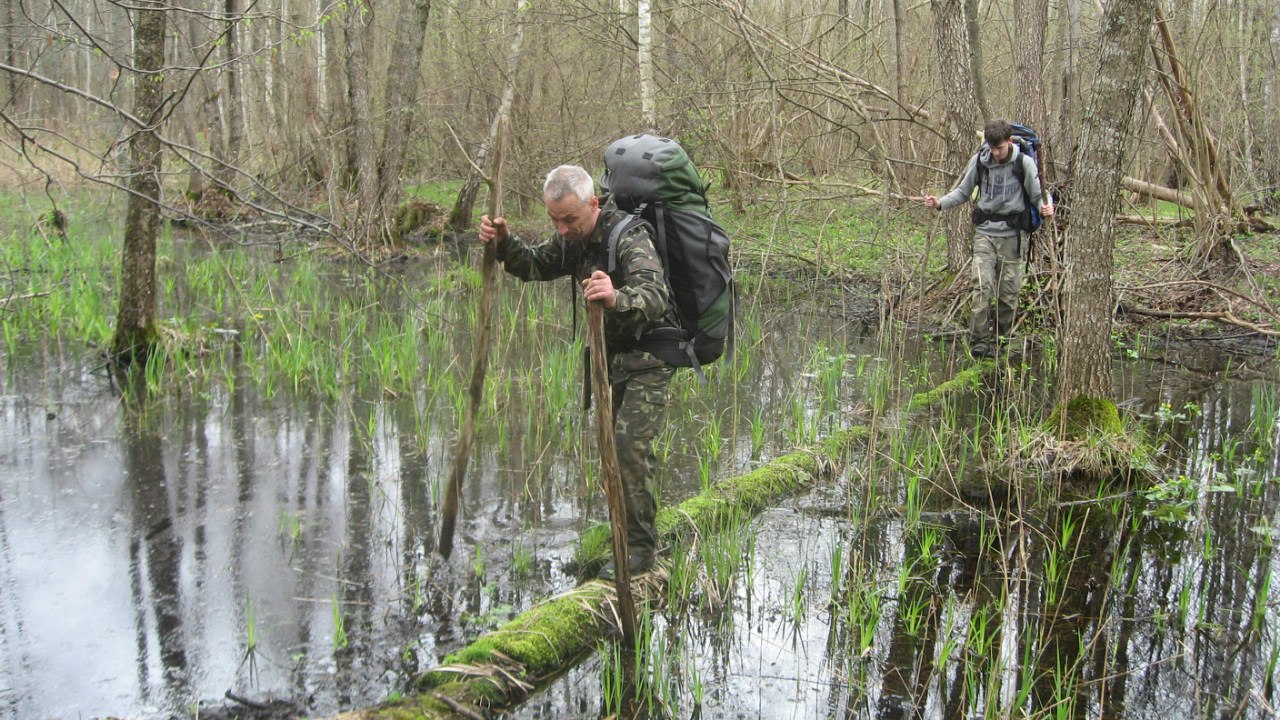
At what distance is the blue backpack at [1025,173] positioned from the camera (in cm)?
833

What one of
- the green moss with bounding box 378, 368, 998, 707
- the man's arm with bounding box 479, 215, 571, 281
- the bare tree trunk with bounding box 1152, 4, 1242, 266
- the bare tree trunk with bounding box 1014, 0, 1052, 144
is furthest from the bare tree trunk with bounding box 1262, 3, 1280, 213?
the man's arm with bounding box 479, 215, 571, 281

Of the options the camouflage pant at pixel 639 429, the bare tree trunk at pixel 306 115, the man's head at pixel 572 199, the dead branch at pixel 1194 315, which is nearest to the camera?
the man's head at pixel 572 199

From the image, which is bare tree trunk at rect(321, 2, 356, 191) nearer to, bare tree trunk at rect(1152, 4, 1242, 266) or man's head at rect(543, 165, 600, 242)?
bare tree trunk at rect(1152, 4, 1242, 266)

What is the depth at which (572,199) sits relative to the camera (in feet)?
13.7

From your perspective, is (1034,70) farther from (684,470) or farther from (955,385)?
(684,470)

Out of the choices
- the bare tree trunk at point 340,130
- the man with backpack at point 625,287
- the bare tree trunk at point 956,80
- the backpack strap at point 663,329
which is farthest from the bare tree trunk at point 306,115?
the backpack strap at point 663,329

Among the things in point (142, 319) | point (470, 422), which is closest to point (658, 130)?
point (142, 319)

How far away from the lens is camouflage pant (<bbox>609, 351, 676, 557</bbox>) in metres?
4.43

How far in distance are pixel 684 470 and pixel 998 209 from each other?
415cm

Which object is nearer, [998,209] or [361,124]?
[998,209]

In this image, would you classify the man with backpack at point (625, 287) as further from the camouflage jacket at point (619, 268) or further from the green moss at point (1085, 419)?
the green moss at point (1085, 419)

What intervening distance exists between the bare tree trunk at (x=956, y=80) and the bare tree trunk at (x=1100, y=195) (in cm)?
372

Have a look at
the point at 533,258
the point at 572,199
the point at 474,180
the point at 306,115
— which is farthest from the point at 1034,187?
the point at 306,115

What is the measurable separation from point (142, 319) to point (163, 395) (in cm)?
103
